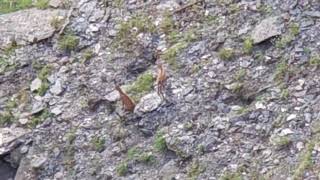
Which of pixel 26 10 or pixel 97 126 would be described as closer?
pixel 97 126

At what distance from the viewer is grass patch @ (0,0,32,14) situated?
7340mm

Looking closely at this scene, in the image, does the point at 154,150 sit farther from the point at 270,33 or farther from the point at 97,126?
the point at 270,33

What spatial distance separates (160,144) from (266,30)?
1331 millimetres

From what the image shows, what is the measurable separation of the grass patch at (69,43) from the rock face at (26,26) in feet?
0.58

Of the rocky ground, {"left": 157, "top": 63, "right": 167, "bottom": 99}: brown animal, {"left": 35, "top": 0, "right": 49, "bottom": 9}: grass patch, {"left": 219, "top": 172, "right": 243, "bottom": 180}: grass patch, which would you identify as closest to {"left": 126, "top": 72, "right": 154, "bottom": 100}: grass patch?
the rocky ground

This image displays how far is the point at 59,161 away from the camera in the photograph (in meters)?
5.98

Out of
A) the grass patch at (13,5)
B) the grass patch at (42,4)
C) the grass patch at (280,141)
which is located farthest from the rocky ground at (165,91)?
the grass patch at (13,5)

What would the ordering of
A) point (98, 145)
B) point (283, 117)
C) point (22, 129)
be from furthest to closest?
point (22, 129), point (98, 145), point (283, 117)

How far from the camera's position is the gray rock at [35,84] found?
6559 millimetres

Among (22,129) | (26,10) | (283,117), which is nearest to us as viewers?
(283,117)

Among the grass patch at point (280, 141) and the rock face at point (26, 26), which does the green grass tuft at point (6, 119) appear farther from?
the grass patch at point (280, 141)

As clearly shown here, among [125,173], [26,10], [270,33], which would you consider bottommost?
[125,173]

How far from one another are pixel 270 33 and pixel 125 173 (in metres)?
1.66

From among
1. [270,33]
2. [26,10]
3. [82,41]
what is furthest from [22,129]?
[270,33]
